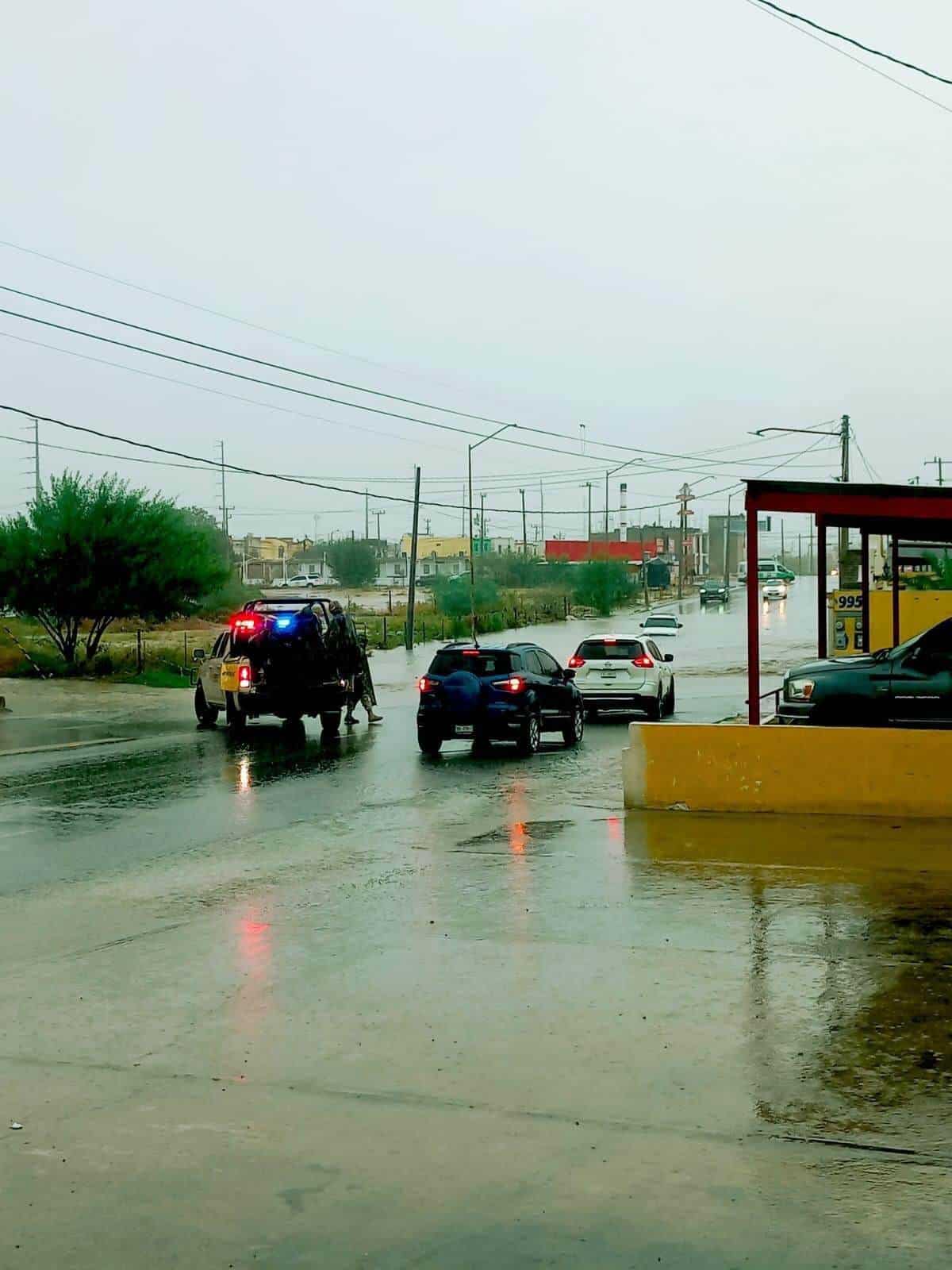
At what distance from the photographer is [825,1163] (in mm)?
Answer: 5723

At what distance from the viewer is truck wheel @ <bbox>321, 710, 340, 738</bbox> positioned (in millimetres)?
26948

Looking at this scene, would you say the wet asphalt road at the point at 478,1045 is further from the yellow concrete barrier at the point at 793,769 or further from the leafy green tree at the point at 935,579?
the leafy green tree at the point at 935,579

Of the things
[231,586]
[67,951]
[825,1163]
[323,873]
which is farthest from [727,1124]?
[231,586]

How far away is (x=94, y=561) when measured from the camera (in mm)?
44750

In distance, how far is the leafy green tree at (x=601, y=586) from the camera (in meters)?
112

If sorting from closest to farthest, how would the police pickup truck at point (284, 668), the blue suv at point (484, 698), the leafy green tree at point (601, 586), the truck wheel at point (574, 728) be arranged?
1. the blue suv at point (484, 698)
2. the truck wheel at point (574, 728)
3. the police pickup truck at point (284, 668)
4. the leafy green tree at point (601, 586)

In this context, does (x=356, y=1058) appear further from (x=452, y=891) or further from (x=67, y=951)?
(x=452, y=891)

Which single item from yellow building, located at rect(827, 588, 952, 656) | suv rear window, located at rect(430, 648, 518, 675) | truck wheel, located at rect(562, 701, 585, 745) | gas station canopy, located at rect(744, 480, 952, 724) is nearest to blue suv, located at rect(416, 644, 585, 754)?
suv rear window, located at rect(430, 648, 518, 675)

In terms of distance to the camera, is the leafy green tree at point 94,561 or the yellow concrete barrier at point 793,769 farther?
the leafy green tree at point 94,561

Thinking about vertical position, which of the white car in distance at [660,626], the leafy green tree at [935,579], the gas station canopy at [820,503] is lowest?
the white car in distance at [660,626]

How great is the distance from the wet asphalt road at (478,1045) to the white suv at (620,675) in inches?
570

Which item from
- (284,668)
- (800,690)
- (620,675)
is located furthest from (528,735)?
(620,675)

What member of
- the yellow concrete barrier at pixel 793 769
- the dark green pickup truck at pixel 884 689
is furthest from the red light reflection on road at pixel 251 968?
the dark green pickup truck at pixel 884 689

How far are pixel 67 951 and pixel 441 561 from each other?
7284 inches
